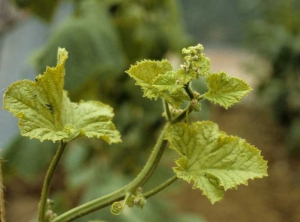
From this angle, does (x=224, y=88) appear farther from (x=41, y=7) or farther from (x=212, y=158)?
(x=41, y=7)

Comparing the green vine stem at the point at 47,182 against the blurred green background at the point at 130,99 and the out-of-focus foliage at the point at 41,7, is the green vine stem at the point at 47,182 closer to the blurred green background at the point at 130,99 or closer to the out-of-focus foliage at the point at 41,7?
the blurred green background at the point at 130,99

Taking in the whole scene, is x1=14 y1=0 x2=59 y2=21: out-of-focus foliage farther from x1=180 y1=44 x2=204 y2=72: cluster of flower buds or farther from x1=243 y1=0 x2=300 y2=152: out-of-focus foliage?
x1=243 y1=0 x2=300 y2=152: out-of-focus foliage

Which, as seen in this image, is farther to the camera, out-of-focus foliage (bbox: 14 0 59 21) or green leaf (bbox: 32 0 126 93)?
out-of-focus foliage (bbox: 14 0 59 21)

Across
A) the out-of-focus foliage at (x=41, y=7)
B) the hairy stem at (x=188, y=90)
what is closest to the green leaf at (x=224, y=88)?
the hairy stem at (x=188, y=90)

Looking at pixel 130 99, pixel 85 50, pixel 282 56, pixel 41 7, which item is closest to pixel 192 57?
pixel 85 50

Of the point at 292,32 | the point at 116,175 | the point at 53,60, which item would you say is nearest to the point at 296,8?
the point at 292,32

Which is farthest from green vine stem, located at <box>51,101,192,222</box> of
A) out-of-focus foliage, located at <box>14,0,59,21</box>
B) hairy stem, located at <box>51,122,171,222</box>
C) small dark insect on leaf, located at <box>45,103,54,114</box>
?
out-of-focus foliage, located at <box>14,0,59,21</box>

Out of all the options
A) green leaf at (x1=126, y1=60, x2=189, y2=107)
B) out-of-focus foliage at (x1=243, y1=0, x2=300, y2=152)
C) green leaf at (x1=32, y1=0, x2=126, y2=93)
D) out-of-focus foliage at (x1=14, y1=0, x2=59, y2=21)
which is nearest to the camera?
green leaf at (x1=126, y1=60, x2=189, y2=107)
